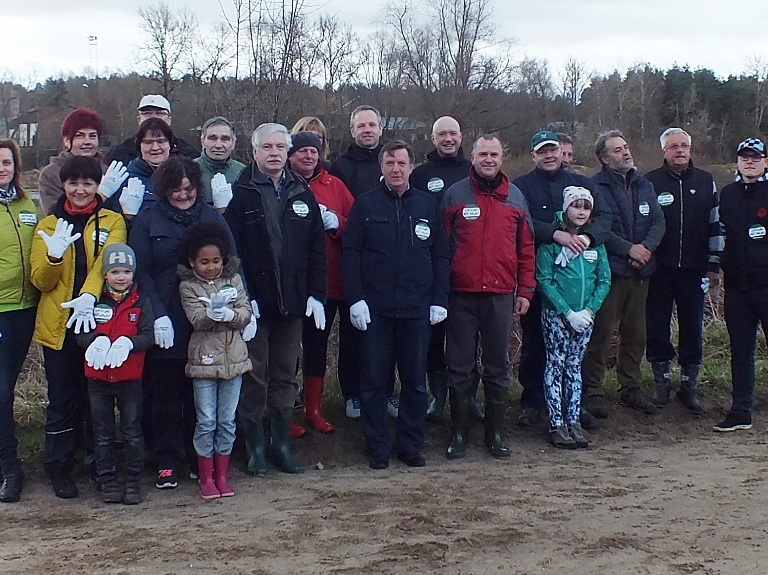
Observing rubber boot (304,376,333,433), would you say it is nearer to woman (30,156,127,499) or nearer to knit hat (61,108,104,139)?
woman (30,156,127,499)

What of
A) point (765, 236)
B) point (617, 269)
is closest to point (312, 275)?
point (617, 269)

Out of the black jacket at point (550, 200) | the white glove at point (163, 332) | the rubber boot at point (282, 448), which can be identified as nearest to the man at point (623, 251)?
the black jacket at point (550, 200)

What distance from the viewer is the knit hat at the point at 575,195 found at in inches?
218

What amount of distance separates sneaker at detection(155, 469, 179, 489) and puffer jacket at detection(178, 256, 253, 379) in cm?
68

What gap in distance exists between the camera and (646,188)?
6117mm

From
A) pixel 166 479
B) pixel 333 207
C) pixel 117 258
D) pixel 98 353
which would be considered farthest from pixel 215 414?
pixel 333 207

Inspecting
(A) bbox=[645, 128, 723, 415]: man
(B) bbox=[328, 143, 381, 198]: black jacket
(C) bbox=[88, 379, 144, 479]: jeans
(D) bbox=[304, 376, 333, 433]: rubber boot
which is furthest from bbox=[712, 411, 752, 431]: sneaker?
(C) bbox=[88, 379, 144, 479]: jeans

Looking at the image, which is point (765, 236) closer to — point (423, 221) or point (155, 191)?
point (423, 221)

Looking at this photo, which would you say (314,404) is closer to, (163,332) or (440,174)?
(163,332)

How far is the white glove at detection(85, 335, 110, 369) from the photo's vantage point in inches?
169

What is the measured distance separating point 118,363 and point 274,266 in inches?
43.0

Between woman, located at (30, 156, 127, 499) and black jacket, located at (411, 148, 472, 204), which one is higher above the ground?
black jacket, located at (411, 148, 472, 204)

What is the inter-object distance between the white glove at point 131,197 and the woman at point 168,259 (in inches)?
3.2

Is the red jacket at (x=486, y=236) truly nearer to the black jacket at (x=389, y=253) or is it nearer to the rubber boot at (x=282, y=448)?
the black jacket at (x=389, y=253)
